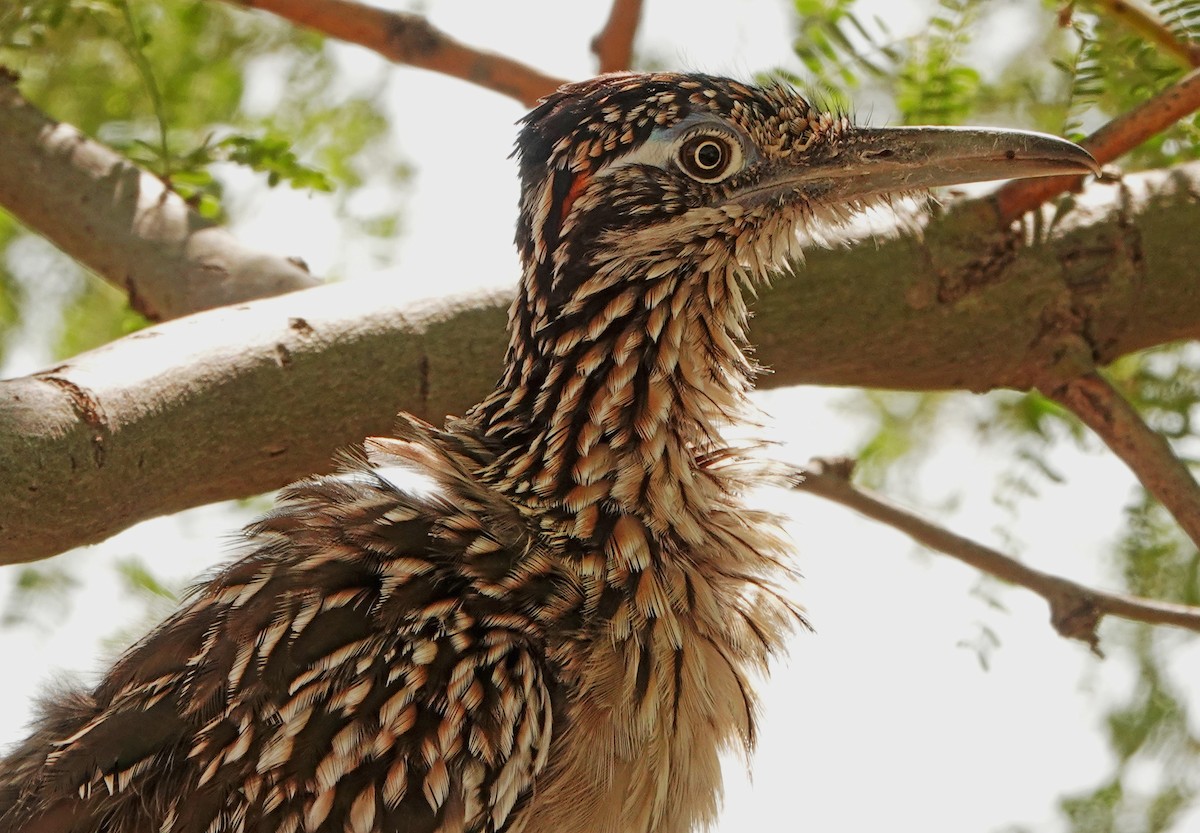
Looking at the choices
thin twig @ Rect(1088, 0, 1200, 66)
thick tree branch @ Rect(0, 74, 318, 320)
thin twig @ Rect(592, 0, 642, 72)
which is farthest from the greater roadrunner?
thin twig @ Rect(592, 0, 642, 72)

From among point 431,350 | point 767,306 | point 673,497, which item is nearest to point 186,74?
point 431,350

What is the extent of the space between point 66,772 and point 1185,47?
3.35m

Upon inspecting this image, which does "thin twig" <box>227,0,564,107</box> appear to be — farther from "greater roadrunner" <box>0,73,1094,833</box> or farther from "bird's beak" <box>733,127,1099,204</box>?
"bird's beak" <box>733,127,1099,204</box>

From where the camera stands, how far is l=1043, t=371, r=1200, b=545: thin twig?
3760 mm

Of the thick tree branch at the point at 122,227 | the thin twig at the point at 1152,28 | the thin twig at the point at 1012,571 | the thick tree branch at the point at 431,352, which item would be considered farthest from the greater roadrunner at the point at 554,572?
the thick tree branch at the point at 122,227

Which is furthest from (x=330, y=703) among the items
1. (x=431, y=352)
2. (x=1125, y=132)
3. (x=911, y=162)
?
(x=1125, y=132)

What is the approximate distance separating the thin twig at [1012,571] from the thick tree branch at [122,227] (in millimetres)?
1720

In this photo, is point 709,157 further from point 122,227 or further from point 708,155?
point 122,227

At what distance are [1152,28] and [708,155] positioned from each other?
140 cm

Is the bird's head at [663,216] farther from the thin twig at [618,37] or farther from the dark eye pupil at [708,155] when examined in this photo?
the thin twig at [618,37]

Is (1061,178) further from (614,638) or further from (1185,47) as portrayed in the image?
(614,638)

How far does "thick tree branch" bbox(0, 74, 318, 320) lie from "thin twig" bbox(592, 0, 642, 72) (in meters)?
1.29

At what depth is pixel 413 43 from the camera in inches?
187

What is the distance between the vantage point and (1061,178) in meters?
3.97
